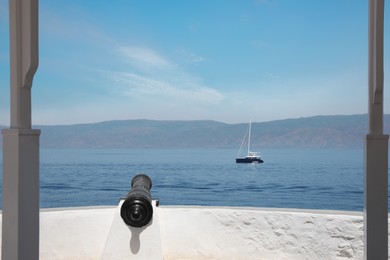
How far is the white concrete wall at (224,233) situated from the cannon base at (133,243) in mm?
532

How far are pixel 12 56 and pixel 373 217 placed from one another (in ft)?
6.26

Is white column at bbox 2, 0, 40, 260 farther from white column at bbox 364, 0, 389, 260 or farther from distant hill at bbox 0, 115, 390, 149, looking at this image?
distant hill at bbox 0, 115, 390, 149

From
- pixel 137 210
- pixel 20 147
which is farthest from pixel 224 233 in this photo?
pixel 20 147

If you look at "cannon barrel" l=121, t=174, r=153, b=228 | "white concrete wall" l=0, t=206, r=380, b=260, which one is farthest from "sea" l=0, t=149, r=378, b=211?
"cannon barrel" l=121, t=174, r=153, b=228

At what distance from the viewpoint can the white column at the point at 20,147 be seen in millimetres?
2365

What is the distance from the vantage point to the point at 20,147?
2.38m

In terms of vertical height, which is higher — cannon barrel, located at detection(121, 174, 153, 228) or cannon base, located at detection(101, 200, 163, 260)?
cannon barrel, located at detection(121, 174, 153, 228)

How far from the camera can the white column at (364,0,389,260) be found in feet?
8.05

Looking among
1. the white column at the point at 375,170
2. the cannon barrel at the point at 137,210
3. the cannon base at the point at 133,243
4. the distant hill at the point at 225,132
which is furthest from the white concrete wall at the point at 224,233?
the distant hill at the point at 225,132

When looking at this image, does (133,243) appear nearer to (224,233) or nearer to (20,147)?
(224,233)

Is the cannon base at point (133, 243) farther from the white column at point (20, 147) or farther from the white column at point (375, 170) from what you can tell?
the white column at point (375, 170)

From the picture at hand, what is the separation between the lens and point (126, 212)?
12.0 feet

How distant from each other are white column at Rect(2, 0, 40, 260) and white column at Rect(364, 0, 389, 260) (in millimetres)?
1622

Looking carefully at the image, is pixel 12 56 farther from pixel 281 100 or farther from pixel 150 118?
pixel 281 100
